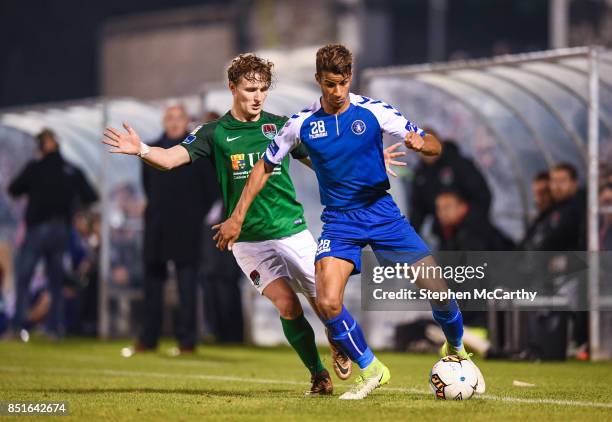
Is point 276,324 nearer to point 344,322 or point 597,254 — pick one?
point 597,254

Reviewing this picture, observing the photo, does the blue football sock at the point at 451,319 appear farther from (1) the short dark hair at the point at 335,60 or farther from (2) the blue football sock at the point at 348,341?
(1) the short dark hair at the point at 335,60

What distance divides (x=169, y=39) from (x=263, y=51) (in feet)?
11.3

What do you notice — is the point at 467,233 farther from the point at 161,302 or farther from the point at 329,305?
the point at 329,305

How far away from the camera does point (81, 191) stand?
1867 centimetres

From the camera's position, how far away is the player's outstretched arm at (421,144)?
851cm

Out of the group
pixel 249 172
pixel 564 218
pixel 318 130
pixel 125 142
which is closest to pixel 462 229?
pixel 564 218

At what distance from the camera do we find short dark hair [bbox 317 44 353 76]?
859 centimetres

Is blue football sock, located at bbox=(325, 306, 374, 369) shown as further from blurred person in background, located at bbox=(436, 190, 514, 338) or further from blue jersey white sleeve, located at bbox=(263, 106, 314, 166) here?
blurred person in background, located at bbox=(436, 190, 514, 338)

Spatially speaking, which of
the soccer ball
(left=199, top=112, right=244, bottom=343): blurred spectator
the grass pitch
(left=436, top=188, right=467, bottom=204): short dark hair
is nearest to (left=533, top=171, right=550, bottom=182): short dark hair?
(left=436, top=188, right=467, bottom=204): short dark hair

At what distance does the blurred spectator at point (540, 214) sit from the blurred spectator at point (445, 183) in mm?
848

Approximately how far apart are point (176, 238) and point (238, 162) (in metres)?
5.54

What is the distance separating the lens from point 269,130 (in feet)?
31.9

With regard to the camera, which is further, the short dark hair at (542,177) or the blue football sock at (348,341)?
the short dark hair at (542,177)

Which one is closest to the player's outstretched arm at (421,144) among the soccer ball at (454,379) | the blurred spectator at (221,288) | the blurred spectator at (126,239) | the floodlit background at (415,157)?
the soccer ball at (454,379)
